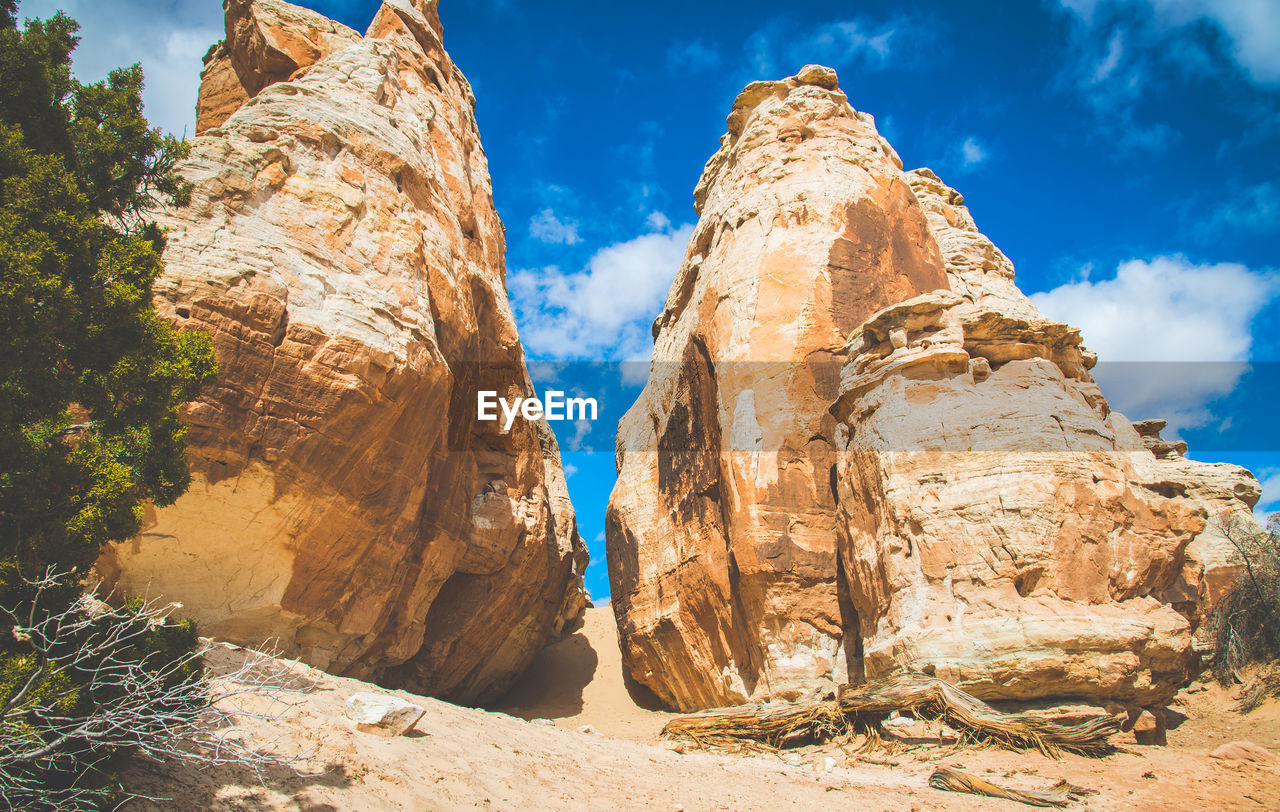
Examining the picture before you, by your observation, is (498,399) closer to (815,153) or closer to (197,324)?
(197,324)

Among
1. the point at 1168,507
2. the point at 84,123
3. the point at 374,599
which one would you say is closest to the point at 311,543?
the point at 374,599

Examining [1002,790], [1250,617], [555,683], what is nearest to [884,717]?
[1002,790]

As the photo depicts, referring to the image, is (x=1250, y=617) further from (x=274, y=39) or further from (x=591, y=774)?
(x=274, y=39)

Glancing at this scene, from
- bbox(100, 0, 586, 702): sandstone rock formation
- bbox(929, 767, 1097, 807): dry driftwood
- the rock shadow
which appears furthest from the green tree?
the rock shadow

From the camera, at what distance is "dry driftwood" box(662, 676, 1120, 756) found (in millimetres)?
8508

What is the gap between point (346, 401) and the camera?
10.3m

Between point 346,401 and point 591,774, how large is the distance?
6.03 metres

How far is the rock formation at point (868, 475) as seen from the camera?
369 inches

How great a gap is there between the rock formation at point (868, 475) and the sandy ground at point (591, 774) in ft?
4.06

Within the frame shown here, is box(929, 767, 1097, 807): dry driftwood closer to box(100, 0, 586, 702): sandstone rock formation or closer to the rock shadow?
box(100, 0, 586, 702): sandstone rock formation

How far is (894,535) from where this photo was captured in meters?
10.6

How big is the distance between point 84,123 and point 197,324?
10.1 feet

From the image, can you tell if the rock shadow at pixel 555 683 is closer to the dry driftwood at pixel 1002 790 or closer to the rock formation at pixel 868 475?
the rock formation at pixel 868 475

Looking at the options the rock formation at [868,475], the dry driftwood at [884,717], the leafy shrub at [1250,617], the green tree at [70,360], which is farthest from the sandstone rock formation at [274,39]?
the leafy shrub at [1250,617]
